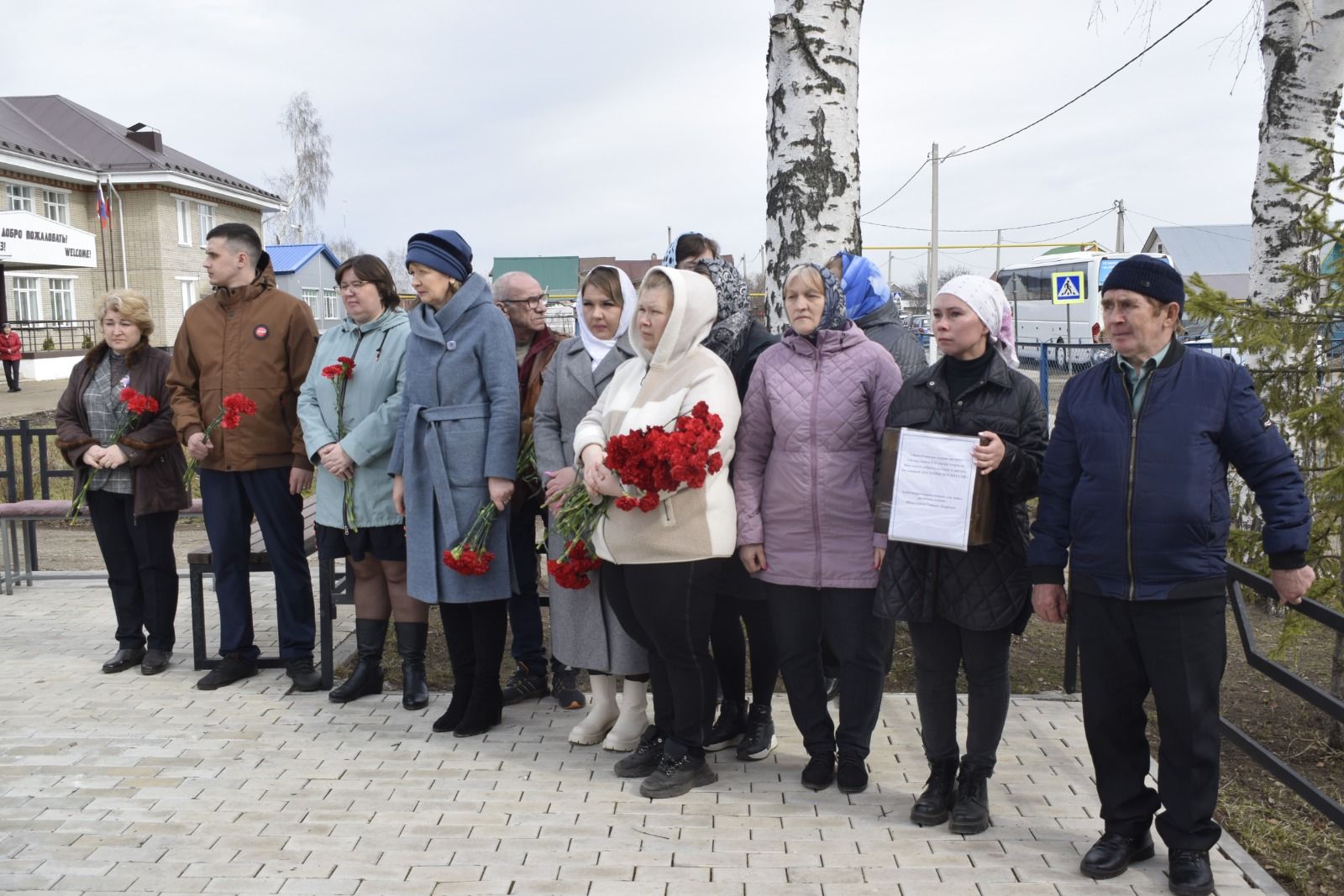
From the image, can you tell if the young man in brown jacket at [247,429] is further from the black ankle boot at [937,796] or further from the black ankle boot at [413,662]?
the black ankle boot at [937,796]

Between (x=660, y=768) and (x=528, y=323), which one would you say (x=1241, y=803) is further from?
(x=528, y=323)

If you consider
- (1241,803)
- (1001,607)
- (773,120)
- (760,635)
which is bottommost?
(1241,803)

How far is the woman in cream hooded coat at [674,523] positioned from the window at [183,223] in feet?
136

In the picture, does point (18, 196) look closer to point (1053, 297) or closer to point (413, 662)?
point (1053, 297)

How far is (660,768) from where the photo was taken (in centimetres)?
423

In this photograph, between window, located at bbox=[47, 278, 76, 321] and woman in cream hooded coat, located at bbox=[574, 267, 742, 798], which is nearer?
woman in cream hooded coat, located at bbox=[574, 267, 742, 798]

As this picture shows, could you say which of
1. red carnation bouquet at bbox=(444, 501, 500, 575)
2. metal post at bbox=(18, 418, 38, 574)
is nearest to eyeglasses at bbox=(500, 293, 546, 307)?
red carnation bouquet at bbox=(444, 501, 500, 575)

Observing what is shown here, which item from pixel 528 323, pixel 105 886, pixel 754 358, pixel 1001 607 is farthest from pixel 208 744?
pixel 1001 607

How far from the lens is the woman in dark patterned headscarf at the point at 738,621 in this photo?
4422 millimetres

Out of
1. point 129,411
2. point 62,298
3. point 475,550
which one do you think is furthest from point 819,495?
point 62,298

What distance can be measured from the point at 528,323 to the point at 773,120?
5.42ft

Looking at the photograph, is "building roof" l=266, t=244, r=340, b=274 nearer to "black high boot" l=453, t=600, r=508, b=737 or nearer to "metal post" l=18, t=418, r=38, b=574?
"metal post" l=18, t=418, r=38, b=574

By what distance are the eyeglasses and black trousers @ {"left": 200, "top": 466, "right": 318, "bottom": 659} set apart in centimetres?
135

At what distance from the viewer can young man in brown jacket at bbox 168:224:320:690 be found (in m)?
5.42
